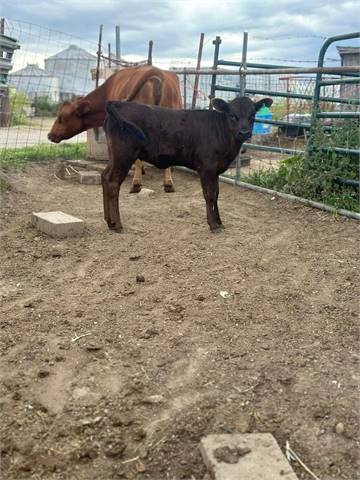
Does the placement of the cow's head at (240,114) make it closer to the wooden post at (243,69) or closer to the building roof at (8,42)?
the building roof at (8,42)

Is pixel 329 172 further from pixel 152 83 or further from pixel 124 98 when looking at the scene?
pixel 124 98

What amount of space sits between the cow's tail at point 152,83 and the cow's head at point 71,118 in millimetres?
659

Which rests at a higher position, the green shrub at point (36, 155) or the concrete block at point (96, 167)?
the green shrub at point (36, 155)

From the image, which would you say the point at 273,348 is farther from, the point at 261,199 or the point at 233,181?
the point at 233,181

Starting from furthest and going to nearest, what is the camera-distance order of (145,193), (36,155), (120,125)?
1. (36,155)
2. (145,193)
3. (120,125)

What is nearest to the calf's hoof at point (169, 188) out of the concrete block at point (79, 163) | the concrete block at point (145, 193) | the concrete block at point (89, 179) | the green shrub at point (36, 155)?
the concrete block at point (145, 193)

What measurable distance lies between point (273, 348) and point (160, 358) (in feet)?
2.13

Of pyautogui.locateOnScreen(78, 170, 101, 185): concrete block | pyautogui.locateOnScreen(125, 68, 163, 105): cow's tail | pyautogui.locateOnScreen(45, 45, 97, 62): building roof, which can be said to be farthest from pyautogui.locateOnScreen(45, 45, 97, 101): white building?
pyautogui.locateOnScreen(125, 68, 163, 105): cow's tail

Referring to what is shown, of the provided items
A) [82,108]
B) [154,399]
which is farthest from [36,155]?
[154,399]

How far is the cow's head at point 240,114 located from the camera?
16.9ft

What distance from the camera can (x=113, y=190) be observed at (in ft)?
17.4

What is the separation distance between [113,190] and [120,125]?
0.64 m

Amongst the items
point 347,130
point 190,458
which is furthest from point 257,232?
point 190,458

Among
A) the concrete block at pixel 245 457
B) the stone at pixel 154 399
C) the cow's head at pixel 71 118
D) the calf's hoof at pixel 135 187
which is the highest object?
the cow's head at pixel 71 118
